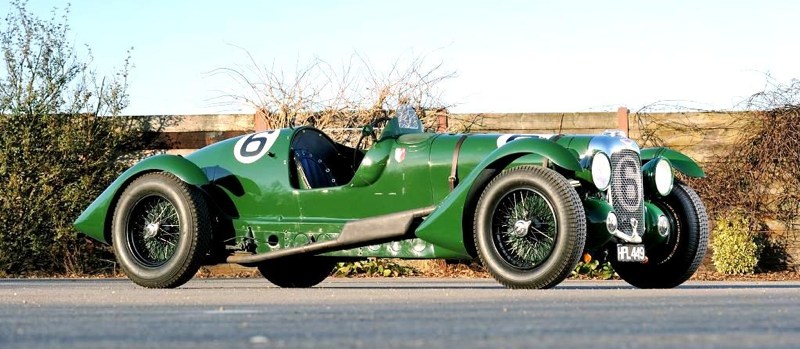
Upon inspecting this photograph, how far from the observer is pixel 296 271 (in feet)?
34.1

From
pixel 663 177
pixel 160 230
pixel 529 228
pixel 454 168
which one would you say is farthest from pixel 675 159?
pixel 160 230

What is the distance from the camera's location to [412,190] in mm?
8891

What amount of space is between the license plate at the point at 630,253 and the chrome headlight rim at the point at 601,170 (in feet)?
1.45

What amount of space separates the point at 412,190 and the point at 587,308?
10.7 feet

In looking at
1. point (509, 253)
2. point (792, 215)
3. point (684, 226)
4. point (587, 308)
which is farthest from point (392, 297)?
point (792, 215)

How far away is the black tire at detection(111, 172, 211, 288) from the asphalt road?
1.96m

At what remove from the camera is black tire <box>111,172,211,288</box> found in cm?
914

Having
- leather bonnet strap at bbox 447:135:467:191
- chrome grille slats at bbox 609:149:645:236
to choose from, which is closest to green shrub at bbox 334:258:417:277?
leather bonnet strap at bbox 447:135:467:191

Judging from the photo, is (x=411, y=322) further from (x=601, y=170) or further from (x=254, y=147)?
(x=254, y=147)

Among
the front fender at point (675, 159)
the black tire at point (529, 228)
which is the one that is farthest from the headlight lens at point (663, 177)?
the black tire at point (529, 228)

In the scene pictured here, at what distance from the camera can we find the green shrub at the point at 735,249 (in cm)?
1354

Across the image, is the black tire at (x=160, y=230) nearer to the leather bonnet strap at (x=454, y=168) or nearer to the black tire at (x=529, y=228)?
the leather bonnet strap at (x=454, y=168)

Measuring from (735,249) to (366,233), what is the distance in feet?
19.9

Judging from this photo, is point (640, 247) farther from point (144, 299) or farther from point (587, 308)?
point (144, 299)
